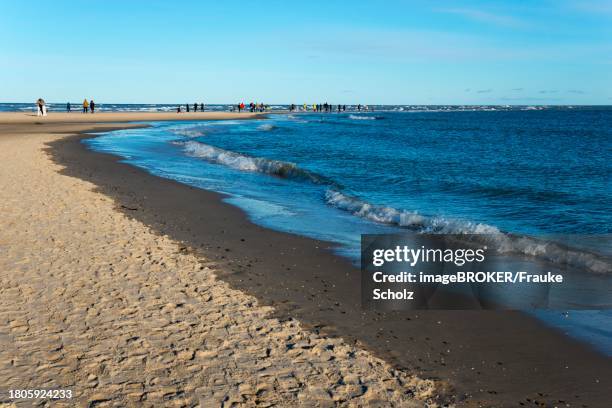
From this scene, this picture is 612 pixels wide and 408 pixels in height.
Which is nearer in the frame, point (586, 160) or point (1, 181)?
point (1, 181)

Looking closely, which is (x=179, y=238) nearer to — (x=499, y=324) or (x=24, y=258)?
(x=24, y=258)

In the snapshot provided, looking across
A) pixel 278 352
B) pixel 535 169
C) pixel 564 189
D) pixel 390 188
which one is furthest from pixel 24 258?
pixel 535 169

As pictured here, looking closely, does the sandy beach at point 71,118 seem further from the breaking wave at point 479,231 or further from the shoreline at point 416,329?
the shoreline at point 416,329

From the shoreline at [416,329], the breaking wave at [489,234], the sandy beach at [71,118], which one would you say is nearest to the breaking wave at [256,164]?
the breaking wave at [489,234]

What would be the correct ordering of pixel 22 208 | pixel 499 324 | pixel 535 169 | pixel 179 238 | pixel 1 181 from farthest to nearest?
1. pixel 535 169
2. pixel 1 181
3. pixel 22 208
4. pixel 179 238
5. pixel 499 324

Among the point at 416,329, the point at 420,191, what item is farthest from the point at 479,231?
the point at 420,191

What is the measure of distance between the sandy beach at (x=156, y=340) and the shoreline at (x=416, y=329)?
32 cm

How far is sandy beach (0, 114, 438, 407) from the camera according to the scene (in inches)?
177

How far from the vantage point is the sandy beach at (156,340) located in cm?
449

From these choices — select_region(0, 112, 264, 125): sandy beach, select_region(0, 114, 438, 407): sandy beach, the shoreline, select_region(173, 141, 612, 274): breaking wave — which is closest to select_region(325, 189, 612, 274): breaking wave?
select_region(173, 141, 612, 274): breaking wave

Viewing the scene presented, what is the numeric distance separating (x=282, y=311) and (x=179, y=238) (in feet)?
13.3

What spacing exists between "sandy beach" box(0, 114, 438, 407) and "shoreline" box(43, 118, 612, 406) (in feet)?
1.04

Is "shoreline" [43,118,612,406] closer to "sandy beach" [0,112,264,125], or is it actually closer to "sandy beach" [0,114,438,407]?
"sandy beach" [0,114,438,407]

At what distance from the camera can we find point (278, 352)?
5.27 m
